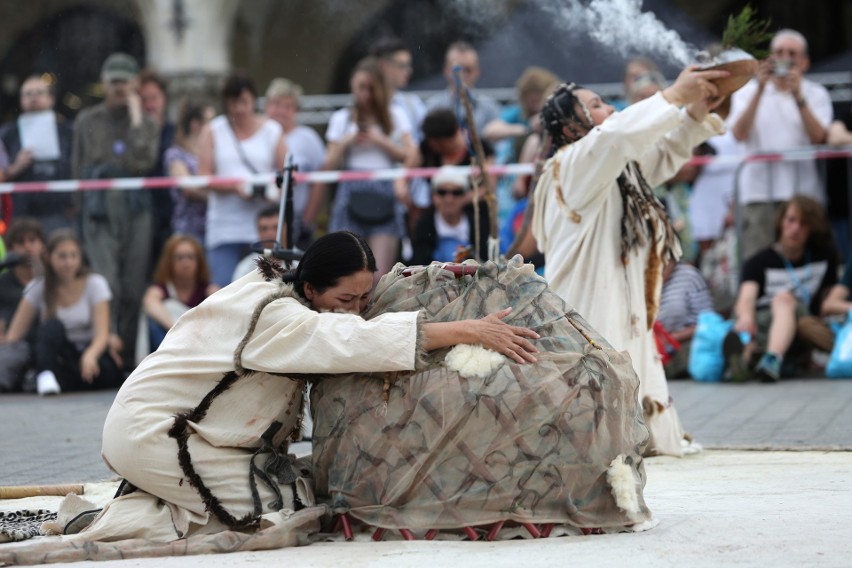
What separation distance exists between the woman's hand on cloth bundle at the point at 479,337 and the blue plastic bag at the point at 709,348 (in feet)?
18.2

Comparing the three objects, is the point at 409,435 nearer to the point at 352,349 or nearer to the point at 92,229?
the point at 352,349

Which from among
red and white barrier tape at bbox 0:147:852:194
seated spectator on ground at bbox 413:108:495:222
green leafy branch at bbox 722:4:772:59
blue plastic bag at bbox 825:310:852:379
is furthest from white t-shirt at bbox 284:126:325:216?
green leafy branch at bbox 722:4:772:59

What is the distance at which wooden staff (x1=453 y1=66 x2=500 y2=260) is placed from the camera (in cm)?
763

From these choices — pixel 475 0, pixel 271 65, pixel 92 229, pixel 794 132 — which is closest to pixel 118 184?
pixel 92 229

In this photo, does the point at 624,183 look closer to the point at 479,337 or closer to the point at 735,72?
the point at 735,72

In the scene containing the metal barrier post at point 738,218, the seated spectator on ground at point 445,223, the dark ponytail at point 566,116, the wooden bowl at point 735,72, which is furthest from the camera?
the metal barrier post at point 738,218

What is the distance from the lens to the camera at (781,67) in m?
10.5

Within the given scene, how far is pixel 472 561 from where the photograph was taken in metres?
4.28

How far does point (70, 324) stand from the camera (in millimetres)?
10508

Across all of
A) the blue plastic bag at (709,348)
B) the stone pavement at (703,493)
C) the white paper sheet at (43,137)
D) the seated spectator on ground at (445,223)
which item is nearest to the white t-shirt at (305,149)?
the seated spectator on ground at (445,223)

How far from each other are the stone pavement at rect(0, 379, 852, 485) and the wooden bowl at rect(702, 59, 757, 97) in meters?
1.78

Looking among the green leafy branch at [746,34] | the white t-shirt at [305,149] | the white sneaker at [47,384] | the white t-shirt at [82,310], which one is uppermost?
the green leafy branch at [746,34]

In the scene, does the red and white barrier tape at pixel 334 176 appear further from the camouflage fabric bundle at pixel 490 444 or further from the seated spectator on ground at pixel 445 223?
the camouflage fabric bundle at pixel 490 444

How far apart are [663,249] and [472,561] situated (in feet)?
9.45
